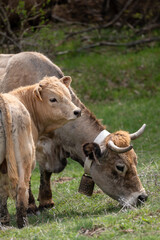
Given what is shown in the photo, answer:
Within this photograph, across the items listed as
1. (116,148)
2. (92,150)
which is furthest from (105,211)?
(92,150)

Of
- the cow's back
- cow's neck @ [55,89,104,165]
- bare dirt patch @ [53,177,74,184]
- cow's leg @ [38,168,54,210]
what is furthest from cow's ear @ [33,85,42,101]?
bare dirt patch @ [53,177,74,184]

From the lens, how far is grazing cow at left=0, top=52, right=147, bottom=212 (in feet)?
24.6

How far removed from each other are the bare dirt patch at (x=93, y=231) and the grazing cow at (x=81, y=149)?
1654 millimetres

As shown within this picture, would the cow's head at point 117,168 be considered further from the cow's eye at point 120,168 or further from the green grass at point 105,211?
the green grass at point 105,211

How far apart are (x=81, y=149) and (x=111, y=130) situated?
4996 mm

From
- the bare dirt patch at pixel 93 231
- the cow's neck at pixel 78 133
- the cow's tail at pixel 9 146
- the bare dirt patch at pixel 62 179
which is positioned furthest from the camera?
the bare dirt patch at pixel 62 179

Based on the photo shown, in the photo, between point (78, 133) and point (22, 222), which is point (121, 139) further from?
point (22, 222)

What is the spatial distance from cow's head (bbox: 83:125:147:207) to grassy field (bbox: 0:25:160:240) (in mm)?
231

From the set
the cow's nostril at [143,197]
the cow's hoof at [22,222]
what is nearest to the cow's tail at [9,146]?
the cow's hoof at [22,222]

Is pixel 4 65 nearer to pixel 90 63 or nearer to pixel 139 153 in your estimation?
pixel 139 153

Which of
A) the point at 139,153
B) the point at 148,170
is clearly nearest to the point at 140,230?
the point at 148,170

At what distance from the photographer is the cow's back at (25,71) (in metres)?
8.54

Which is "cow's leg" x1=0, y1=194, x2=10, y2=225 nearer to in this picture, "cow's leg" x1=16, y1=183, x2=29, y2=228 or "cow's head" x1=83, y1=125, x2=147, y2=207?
"cow's leg" x1=16, y1=183, x2=29, y2=228

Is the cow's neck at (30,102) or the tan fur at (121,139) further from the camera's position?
the tan fur at (121,139)
